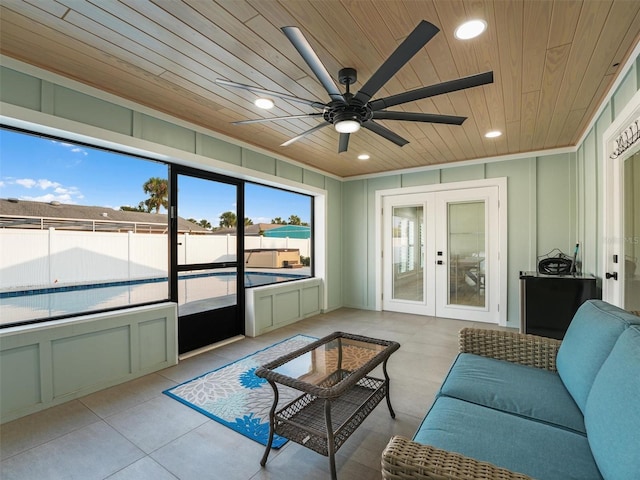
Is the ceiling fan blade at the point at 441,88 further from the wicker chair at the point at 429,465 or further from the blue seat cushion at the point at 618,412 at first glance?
the wicker chair at the point at 429,465

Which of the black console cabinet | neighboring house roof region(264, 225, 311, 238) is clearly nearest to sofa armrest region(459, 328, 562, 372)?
the black console cabinet

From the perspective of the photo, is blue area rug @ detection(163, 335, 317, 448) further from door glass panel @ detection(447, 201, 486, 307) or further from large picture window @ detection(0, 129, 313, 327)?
door glass panel @ detection(447, 201, 486, 307)

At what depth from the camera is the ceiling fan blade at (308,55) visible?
1.47 m

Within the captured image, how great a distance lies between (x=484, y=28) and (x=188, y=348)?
3953mm

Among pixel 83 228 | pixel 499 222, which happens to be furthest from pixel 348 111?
pixel 499 222

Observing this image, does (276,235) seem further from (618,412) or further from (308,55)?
(618,412)

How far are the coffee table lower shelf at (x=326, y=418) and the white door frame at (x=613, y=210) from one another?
2.27 m

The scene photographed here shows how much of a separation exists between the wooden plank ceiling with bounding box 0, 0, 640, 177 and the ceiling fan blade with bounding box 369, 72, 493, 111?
0.37 m

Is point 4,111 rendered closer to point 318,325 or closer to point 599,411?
Answer: point 599,411

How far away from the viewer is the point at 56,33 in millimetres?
1921

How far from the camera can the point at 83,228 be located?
2750mm

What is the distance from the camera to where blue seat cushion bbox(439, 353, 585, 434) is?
142 cm

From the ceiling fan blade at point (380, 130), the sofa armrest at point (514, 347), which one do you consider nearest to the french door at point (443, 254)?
the ceiling fan blade at point (380, 130)

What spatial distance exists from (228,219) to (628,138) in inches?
155
